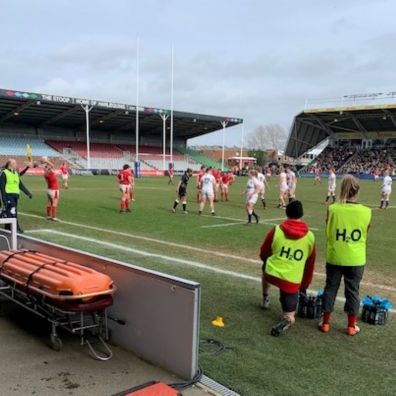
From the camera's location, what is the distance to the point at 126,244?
10.3 metres

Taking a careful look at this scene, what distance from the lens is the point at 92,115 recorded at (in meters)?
61.8

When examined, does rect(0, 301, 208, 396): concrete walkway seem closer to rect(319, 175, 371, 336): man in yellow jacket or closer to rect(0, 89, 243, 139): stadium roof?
A: rect(319, 175, 371, 336): man in yellow jacket

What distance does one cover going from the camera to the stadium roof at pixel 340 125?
2534 inches

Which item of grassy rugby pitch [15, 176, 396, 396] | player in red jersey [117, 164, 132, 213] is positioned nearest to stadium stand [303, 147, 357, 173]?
grassy rugby pitch [15, 176, 396, 396]

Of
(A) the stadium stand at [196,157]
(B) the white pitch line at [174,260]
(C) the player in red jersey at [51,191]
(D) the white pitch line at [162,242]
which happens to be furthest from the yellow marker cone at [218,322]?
(A) the stadium stand at [196,157]

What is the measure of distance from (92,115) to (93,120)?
3085 millimetres

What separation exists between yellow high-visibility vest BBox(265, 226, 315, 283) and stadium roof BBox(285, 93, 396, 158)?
6137cm

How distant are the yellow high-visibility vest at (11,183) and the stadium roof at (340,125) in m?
58.3

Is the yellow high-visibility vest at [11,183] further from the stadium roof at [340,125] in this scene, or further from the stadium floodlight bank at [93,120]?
the stadium roof at [340,125]

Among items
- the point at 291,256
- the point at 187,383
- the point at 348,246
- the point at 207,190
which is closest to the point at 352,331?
the point at 348,246

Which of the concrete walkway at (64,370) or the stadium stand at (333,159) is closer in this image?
the concrete walkway at (64,370)

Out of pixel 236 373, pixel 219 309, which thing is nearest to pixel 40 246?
pixel 219 309

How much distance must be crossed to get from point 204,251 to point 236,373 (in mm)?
5797

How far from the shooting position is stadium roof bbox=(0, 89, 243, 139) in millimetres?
52750
